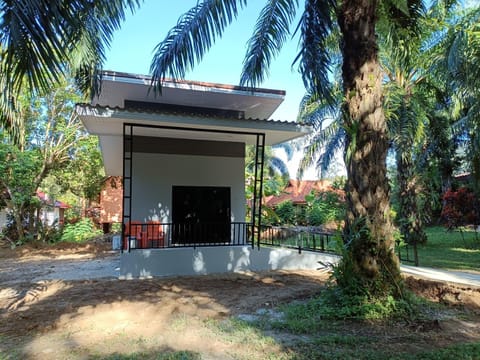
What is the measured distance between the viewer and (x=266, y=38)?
28.8 feet

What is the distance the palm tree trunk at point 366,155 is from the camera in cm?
624

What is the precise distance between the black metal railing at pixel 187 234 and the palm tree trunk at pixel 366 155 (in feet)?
16.5

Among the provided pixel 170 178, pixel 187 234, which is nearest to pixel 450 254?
pixel 187 234

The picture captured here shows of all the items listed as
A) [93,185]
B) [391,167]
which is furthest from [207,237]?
[391,167]

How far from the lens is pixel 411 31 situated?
827cm

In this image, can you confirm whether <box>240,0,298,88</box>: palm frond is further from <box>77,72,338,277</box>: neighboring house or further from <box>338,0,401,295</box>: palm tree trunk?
<box>338,0,401,295</box>: palm tree trunk

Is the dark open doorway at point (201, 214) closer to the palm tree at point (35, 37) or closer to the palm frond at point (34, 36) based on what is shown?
the palm tree at point (35, 37)

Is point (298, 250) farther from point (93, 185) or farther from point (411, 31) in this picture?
point (93, 185)

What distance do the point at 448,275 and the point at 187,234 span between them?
283 inches

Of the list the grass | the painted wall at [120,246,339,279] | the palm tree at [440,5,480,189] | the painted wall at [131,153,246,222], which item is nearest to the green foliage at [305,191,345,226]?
the grass

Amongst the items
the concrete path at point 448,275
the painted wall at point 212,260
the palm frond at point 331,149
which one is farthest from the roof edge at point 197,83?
the palm frond at point 331,149

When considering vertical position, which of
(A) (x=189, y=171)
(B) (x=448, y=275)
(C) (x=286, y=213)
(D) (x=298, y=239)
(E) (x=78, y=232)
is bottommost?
(B) (x=448, y=275)

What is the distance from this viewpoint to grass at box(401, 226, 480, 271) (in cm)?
1158

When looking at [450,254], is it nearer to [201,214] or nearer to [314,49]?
[201,214]
